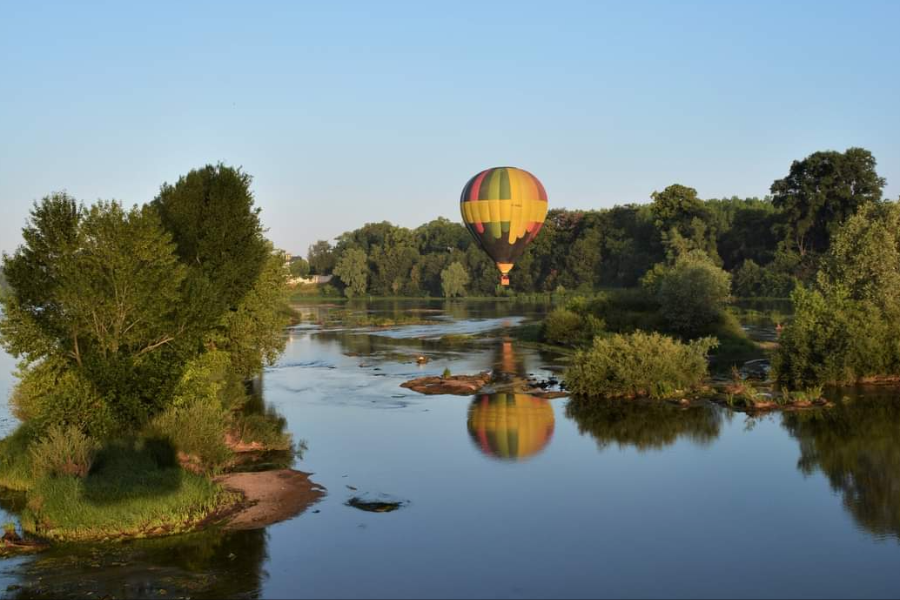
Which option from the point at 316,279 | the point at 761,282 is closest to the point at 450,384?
the point at 761,282

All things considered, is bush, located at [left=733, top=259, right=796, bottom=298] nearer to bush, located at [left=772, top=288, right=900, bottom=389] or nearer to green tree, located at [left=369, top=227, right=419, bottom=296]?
bush, located at [left=772, top=288, right=900, bottom=389]

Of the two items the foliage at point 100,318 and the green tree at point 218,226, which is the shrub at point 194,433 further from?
the green tree at point 218,226

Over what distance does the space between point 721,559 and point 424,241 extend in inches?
5778

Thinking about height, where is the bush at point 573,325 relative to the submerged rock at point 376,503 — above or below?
above

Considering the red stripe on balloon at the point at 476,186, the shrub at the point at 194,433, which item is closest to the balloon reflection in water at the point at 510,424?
the shrub at the point at 194,433

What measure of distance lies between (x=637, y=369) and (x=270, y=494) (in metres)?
20.9

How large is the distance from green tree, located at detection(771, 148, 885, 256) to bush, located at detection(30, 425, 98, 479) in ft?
272

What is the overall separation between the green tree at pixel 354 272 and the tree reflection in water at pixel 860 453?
11940cm

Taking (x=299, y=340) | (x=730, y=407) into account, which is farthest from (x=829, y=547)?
(x=299, y=340)

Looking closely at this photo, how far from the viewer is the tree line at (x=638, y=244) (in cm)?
9381

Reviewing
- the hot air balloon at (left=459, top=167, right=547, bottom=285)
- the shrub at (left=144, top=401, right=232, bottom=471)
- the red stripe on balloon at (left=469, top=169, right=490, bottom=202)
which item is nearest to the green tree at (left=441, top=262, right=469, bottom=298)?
the hot air balloon at (left=459, top=167, right=547, bottom=285)

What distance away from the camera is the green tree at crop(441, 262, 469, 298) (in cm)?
14400

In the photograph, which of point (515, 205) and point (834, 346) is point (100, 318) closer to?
point (834, 346)

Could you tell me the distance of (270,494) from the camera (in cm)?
2477
